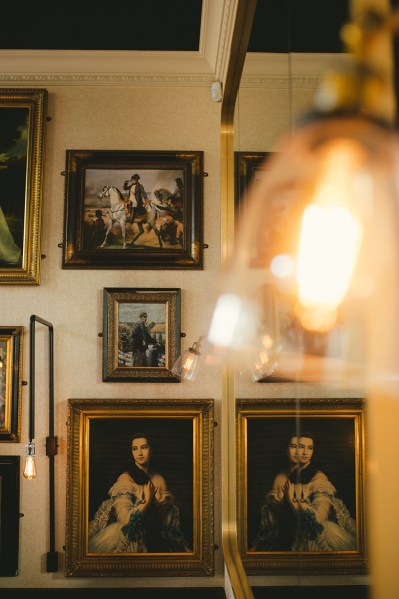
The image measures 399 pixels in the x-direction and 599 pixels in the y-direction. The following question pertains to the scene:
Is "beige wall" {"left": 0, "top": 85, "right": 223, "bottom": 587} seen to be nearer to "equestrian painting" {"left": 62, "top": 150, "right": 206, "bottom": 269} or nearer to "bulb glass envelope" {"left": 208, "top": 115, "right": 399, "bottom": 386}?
"equestrian painting" {"left": 62, "top": 150, "right": 206, "bottom": 269}

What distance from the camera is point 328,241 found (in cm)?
47

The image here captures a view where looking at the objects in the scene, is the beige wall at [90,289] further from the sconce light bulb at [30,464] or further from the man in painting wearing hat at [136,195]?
the sconce light bulb at [30,464]

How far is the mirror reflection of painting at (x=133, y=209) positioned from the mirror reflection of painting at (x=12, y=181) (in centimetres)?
35

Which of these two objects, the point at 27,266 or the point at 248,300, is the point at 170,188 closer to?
the point at 27,266

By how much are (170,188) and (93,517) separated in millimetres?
1729

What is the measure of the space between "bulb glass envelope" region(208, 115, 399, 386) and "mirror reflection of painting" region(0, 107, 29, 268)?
259cm

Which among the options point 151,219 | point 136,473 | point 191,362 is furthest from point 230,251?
point 136,473

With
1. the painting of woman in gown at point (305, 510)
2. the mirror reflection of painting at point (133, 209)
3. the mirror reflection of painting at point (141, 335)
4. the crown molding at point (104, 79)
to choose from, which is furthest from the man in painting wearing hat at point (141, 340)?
the painting of woman in gown at point (305, 510)

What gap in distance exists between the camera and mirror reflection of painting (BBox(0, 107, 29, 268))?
296 centimetres

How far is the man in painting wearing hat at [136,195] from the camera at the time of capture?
3010mm

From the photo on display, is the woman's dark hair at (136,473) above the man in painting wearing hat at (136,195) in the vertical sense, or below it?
below

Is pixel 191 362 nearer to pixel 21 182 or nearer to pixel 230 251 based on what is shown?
pixel 230 251

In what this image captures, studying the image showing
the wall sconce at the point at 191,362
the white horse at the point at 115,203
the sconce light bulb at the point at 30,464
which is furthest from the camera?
the white horse at the point at 115,203

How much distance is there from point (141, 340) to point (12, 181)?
1.10 metres
